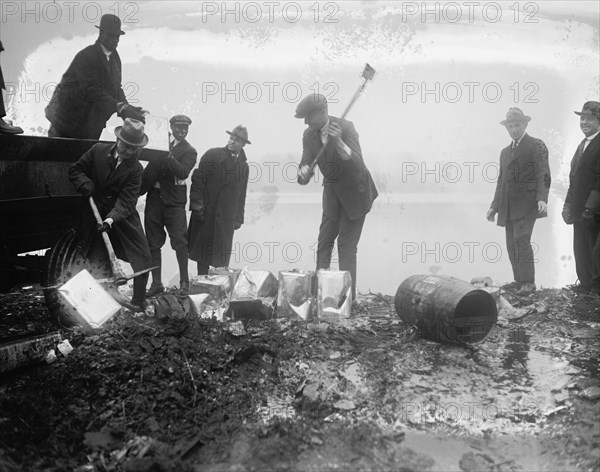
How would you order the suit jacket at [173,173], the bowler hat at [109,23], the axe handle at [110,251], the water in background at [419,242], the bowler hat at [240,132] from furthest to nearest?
the water in background at [419,242], the bowler hat at [240,132], the suit jacket at [173,173], the bowler hat at [109,23], the axe handle at [110,251]

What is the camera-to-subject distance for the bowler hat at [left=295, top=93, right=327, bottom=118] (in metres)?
5.12

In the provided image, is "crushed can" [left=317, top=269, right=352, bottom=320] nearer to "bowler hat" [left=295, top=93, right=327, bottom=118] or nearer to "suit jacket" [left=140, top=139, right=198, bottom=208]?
"bowler hat" [left=295, top=93, right=327, bottom=118]

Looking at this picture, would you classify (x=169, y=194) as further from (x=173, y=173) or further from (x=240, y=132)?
(x=240, y=132)

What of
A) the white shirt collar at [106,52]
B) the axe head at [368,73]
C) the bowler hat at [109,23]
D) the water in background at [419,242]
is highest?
the bowler hat at [109,23]

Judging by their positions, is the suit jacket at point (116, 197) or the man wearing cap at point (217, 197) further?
the man wearing cap at point (217, 197)

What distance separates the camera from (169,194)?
632cm

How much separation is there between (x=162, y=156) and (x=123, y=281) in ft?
6.93

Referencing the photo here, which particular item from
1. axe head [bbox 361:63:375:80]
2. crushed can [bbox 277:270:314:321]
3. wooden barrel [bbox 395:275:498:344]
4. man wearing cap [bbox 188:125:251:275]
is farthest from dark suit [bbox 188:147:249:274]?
wooden barrel [bbox 395:275:498:344]

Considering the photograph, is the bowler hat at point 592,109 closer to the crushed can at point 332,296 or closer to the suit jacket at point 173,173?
the crushed can at point 332,296

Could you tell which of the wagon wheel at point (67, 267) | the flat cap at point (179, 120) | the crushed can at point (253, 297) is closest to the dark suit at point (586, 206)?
the crushed can at point (253, 297)

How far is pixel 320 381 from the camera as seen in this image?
356cm

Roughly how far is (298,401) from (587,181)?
4.66 meters

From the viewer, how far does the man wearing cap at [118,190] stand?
193 inches

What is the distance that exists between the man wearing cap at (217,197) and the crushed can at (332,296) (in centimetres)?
231
